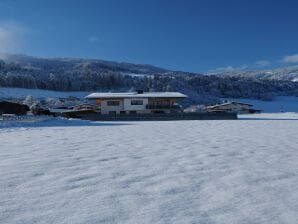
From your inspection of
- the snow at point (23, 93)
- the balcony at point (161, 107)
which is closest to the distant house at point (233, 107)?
the balcony at point (161, 107)

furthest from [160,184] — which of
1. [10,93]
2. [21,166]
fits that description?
[10,93]

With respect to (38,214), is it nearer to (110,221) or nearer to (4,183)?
(110,221)

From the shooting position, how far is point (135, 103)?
160 ft

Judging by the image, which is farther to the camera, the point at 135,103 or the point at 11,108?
the point at 135,103

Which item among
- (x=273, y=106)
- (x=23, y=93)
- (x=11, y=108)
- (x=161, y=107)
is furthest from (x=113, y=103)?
(x=273, y=106)

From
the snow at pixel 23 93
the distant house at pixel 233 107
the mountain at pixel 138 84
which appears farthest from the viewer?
the mountain at pixel 138 84

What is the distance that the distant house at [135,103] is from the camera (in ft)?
157

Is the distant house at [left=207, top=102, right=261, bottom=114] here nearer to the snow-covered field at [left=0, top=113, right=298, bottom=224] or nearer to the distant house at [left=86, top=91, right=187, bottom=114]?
the distant house at [left=86, top=91, right=187, bottom=114]

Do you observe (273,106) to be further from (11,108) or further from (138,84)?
(11,108)

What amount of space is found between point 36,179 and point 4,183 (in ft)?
1.57

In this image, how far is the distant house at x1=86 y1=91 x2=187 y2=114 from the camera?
47969 mm

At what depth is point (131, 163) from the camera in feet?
21.0

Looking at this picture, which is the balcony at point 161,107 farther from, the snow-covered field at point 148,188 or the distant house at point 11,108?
the snow-covered field at point 148,188

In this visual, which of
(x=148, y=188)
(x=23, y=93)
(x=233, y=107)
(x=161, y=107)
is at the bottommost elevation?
(x=148, y=188)
